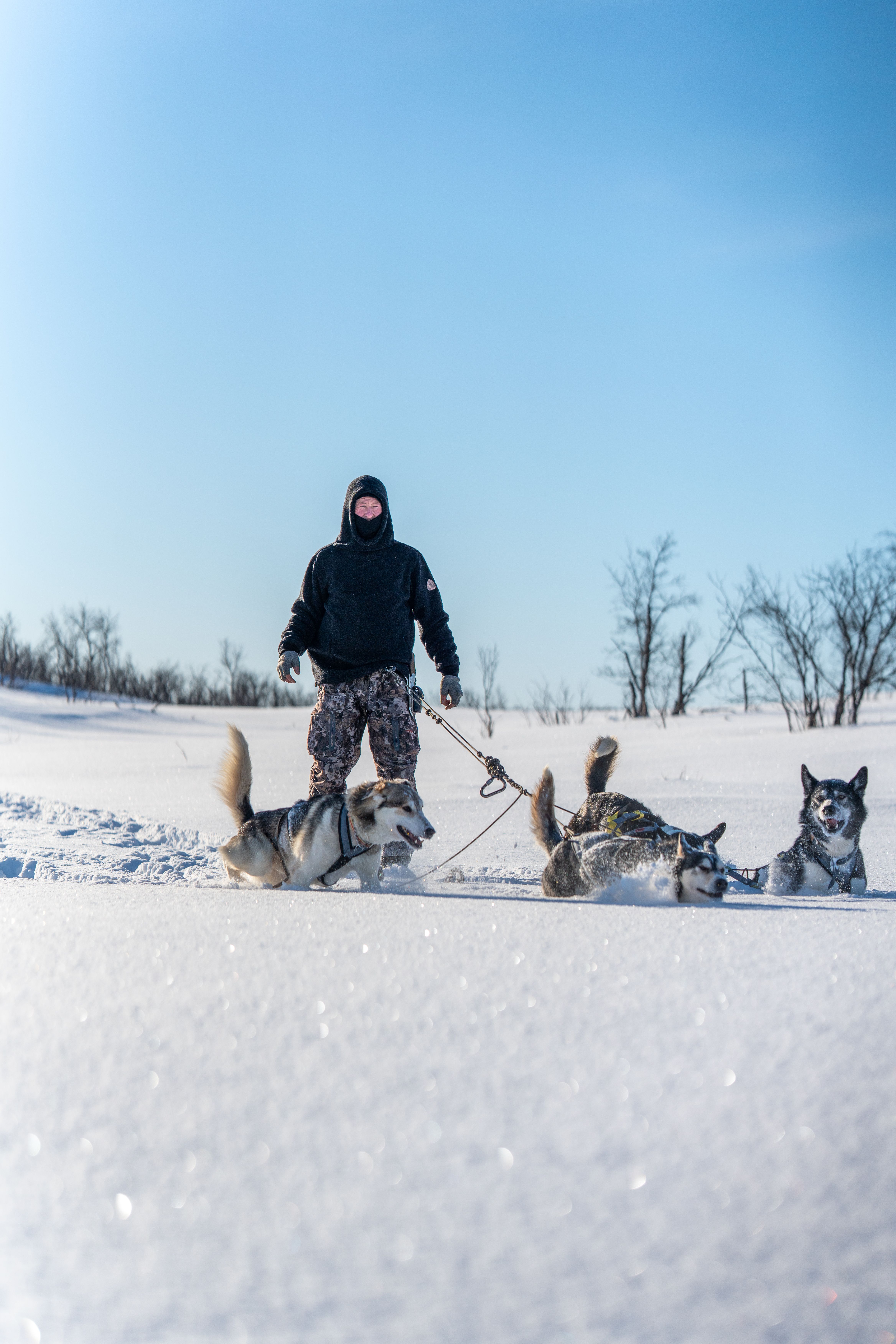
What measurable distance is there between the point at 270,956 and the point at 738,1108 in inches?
37.5

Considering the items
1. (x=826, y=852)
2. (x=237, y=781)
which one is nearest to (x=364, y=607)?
(x=237, y=781)

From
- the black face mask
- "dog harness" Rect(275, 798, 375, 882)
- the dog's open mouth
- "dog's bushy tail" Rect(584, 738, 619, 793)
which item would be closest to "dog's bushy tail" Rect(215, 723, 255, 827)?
"dog harness" Rect(275, 798, 375, 882)

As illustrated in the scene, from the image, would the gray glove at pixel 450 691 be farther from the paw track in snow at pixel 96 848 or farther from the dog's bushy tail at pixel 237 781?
the paw track in snow at pixel 96 848

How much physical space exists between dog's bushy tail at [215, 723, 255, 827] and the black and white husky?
8.11 feet

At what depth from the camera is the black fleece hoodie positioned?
484cm

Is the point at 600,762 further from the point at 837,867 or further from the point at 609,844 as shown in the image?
the point at 837,867

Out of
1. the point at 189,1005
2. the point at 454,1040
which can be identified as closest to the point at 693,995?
the point at 454,1040

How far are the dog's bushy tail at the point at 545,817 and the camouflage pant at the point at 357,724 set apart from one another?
2.40 feet

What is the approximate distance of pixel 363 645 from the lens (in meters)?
4.83

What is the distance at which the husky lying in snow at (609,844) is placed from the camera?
11.1 ft

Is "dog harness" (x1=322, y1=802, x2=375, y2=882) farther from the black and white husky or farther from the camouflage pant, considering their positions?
the black and white husky

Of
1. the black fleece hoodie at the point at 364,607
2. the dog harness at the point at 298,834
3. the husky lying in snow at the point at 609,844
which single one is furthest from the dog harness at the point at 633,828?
the black fleece hoodie at the point at 364,607

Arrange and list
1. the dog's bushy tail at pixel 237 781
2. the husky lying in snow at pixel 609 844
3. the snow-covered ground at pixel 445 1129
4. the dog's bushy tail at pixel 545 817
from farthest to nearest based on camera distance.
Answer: the dog's bushy tail at pixel 237 781, the dog's bushy tail at pixel 545 817, the husky lying in snow at pixel 609 844, the snow-covered ground at pixel 445 1129

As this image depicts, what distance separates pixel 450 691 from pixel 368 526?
99 centimetres
